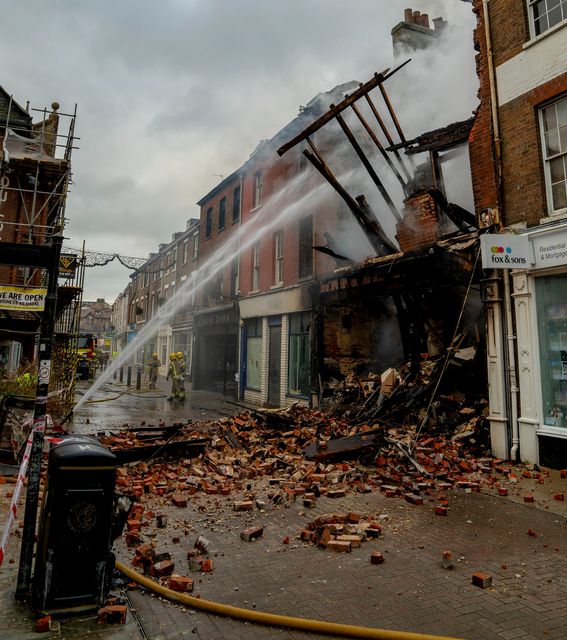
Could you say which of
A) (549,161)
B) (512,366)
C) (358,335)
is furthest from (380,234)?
(512,366)

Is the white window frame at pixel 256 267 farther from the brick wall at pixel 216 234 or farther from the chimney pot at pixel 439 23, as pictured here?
the chimney pot at pixel 439 23

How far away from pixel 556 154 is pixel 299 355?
10189 mm

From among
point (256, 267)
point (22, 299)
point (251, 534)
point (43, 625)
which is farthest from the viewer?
point (256, 267)

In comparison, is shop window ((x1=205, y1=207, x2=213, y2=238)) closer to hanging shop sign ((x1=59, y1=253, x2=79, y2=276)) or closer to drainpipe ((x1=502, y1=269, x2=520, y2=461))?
hanging shop sign ((x1=59, y1=253, x2=79, y2=276))

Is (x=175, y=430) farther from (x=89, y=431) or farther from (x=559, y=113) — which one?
(x=559, y=113)

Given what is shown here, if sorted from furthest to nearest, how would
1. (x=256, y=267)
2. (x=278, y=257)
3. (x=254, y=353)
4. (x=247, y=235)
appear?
(x=247, y=235)
(x=256, y=267)
(x=254, y=353)
(x=278, y=257)

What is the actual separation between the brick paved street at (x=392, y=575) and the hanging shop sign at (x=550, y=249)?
407cm

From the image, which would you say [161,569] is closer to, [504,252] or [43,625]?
[43,625]

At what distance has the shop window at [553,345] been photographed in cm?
750

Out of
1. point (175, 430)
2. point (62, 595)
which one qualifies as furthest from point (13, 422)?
point (62, 595)

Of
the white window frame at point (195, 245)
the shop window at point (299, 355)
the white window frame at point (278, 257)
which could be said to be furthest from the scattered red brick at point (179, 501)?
the white window frame at point (195, 245)

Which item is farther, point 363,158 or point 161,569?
point 363,158

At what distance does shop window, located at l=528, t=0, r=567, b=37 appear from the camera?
25.7ft

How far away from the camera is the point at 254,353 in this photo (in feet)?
63.9
